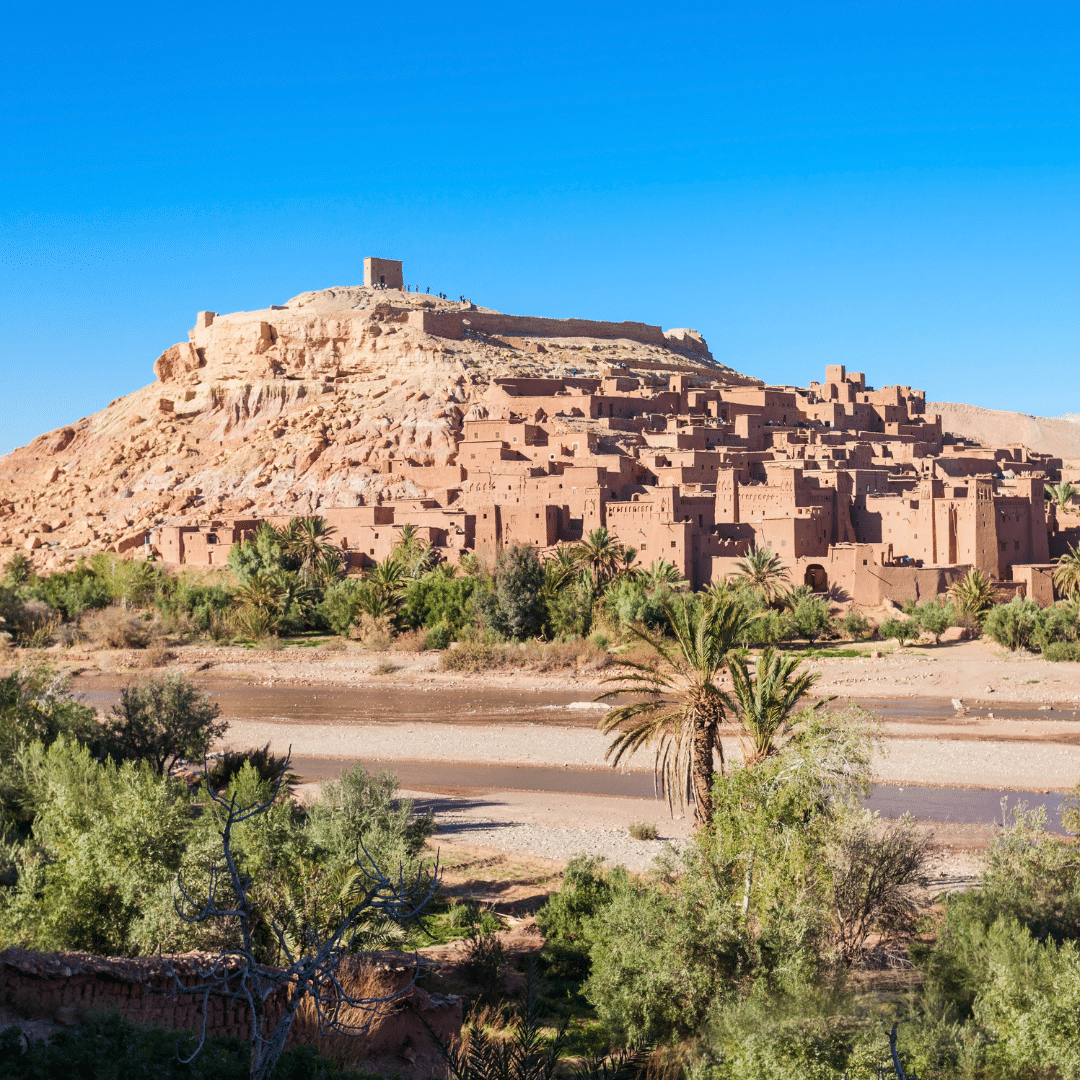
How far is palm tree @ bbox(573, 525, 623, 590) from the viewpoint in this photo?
33.3 metres

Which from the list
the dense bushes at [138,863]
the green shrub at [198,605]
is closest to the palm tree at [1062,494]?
the green shrub at [198,605]

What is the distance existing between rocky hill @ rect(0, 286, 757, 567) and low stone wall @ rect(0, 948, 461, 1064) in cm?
3612

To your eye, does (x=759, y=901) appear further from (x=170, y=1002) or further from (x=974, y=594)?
(x=974, y=594)

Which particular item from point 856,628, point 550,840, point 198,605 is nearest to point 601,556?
point 856,628

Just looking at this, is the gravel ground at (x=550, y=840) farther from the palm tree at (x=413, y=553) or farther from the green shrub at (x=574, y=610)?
the palm tree at (x=413, y=553)

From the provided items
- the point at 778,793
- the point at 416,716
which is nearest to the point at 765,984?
A: the point at 778,793

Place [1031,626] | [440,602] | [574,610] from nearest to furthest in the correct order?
[1031,626] → [574,610] → [440,602]

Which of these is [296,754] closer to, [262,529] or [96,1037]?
[96,1037]

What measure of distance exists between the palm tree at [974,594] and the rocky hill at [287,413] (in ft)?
68.8

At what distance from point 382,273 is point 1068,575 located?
46443 millimetres

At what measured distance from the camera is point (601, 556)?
3338cm

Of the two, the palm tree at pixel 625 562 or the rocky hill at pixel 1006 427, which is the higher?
the rocky hill at pixel 1006 427

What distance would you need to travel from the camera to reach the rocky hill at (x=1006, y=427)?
98000mm

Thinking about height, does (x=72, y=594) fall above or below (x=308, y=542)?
below
